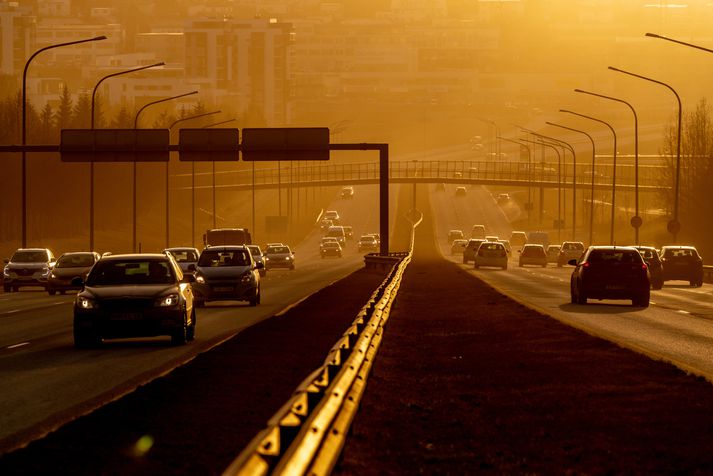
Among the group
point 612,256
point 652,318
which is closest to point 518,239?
point 612,256

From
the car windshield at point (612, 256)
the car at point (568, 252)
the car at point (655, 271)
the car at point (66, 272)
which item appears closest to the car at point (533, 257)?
the car at point (568, 252)

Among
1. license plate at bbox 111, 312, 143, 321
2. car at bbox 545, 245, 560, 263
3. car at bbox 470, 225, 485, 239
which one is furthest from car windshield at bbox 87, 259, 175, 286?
car at bbox 470, 225, 485, 239

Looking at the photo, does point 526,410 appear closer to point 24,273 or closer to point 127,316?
point 127,316

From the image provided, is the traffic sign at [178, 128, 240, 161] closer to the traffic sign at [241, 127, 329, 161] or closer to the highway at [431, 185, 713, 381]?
the traffic sign at [241, 127, 329, 161]

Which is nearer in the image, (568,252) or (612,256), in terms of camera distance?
(612,256)

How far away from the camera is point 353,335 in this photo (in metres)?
18.8

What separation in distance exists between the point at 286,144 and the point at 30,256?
18.2 m

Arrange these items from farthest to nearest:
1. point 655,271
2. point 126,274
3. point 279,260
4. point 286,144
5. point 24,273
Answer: point 279,260, point 286,144, point 24,273, point 655,271, point 126,274

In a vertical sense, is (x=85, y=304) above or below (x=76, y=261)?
above

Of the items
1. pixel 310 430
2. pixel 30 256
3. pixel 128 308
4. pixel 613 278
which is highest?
pixel 310 430

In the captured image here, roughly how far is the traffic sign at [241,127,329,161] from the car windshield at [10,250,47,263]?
17.0 m

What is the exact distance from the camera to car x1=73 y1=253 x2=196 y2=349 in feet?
86.9

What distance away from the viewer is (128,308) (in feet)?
87.2

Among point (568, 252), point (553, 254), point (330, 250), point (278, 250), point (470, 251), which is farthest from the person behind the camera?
point (330, 250)
